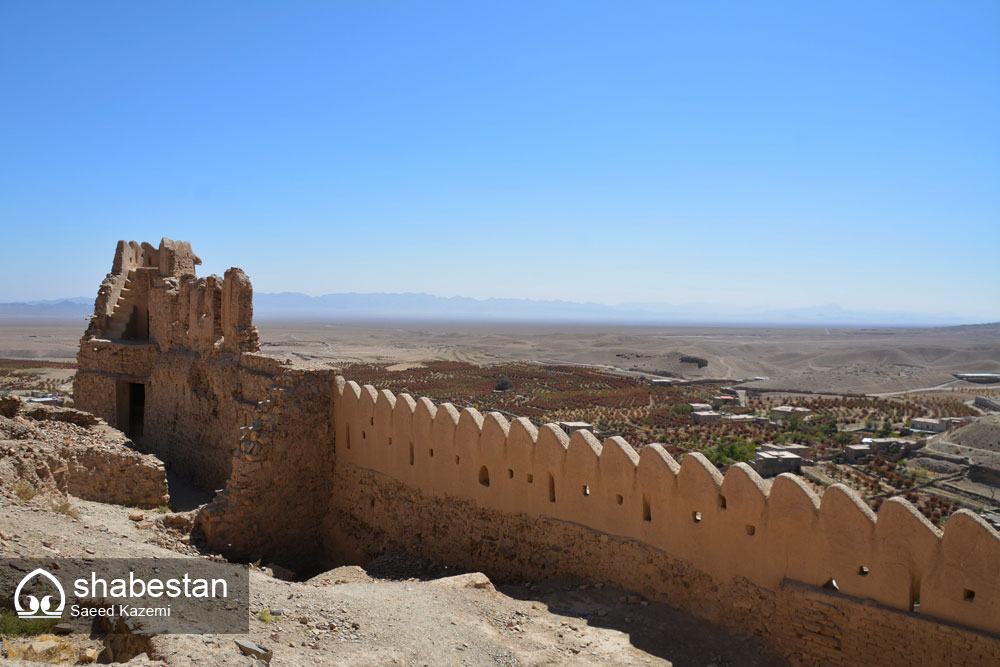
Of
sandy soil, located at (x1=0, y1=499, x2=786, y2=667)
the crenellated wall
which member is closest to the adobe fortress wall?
the crenellated wall

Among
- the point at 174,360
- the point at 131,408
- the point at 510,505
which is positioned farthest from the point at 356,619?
the point at 131,408

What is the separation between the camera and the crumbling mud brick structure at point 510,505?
547 centimetres

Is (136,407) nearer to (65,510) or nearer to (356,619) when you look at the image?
(65,510)

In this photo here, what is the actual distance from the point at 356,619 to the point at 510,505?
2.92 meters

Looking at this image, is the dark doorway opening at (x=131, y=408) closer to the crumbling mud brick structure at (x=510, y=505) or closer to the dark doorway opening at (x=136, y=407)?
the dark doorway opening at (x=136, y=407)

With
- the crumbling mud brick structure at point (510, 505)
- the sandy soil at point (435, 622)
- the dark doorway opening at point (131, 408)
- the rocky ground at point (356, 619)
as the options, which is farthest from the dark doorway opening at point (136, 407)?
the sandy soil at point (435, 622)

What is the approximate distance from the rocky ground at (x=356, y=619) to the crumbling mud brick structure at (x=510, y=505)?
1.60 ft

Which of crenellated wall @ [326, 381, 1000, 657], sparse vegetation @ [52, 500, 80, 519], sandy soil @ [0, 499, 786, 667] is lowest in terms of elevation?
sandy soil @ [0, 499, 786, 667]

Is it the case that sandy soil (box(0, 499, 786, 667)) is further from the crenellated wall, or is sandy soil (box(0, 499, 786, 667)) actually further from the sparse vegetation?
the crenellated wall

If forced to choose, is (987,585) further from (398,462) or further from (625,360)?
(625,360)

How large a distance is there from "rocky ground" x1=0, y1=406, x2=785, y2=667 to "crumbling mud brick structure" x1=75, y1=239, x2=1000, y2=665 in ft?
1.60

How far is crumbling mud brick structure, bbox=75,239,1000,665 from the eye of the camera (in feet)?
18.0

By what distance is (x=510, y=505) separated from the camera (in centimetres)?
836

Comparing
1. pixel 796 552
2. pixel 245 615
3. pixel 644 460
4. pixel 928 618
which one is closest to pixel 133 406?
pixel 245 615
